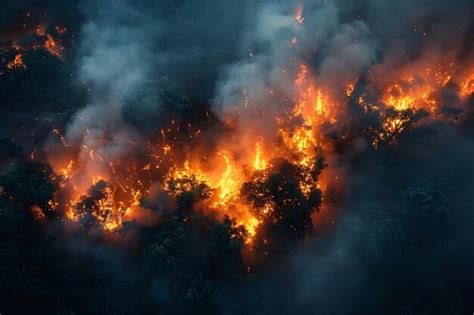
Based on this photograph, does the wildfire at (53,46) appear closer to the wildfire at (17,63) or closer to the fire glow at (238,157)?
the wildfire at (17,63)

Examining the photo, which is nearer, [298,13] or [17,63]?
[17,63]

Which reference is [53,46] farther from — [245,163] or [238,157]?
[245,163]

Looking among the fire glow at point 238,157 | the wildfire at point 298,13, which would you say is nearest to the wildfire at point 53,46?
the fire glow at point 238,157

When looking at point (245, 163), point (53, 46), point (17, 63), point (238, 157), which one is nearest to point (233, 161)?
point (238, 157)

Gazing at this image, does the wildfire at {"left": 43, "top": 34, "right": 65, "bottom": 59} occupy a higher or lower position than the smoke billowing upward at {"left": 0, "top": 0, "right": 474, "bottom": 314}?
higher

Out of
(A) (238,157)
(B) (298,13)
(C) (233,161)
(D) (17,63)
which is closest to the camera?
(C) (233,161)

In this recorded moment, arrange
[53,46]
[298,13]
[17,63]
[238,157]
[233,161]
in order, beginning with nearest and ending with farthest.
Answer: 1. [233,161]
2. [238,157]
3. [17,63]
4. [298,13]
5. [53,46]

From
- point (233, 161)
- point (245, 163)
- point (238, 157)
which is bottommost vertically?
point (245, 163)

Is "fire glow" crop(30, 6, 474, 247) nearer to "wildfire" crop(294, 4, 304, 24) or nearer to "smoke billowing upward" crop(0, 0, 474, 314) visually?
"smoke billowing upward" crop(0, 0, 474, 314)

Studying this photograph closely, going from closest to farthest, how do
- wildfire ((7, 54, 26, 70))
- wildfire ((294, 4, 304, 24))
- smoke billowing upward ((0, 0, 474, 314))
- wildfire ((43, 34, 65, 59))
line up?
smoke billowing upward ((0, 0, 474, 314))
wildfire ((7, 54, 26, 70))
wildfire ((294, 4, 304, 24))
wildfire ((43, 34, 65, 59))

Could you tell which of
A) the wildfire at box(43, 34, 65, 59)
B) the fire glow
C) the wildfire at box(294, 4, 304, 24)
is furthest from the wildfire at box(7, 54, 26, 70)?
the wildfire at box(294, 4, 304, 24)
